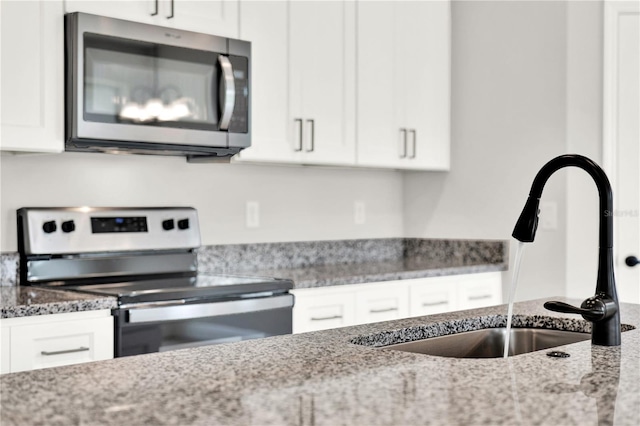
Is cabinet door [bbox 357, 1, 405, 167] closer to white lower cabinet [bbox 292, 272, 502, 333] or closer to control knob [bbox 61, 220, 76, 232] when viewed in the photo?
white lower cabinet [bbox 292, 272, 502, 333]

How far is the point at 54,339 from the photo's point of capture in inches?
89.8

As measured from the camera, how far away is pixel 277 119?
10.6ft

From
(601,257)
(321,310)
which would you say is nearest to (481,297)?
(321,310)

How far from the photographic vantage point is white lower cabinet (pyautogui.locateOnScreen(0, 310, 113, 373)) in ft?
7.22

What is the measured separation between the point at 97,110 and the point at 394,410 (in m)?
1.95

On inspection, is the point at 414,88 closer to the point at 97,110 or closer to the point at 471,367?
the point at 97,110

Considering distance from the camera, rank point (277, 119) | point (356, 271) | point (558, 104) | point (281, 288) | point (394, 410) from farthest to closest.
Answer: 1. point (558, 104)
2. point (356, 271)
3. point (277, 119)
4. point (281, 288)
5. point (394, 410)

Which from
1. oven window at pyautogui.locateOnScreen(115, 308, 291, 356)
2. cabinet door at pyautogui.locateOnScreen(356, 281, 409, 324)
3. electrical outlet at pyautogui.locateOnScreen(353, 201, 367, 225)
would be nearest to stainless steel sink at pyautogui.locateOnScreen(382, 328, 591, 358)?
oven window at pyautogui.locateOnScreen(115, 308, 291, 356)

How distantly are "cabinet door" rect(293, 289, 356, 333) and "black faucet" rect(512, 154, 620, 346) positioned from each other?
154 cm

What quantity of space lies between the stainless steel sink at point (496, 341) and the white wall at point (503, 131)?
6.05 feet

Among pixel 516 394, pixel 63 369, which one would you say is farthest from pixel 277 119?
pixel 516 394

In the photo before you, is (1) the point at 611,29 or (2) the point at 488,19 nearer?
(1) the point at 611,29

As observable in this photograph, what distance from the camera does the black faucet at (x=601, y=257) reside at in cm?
148

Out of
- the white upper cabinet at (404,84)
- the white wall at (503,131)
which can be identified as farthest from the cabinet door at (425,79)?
the white wall at (503,131)
